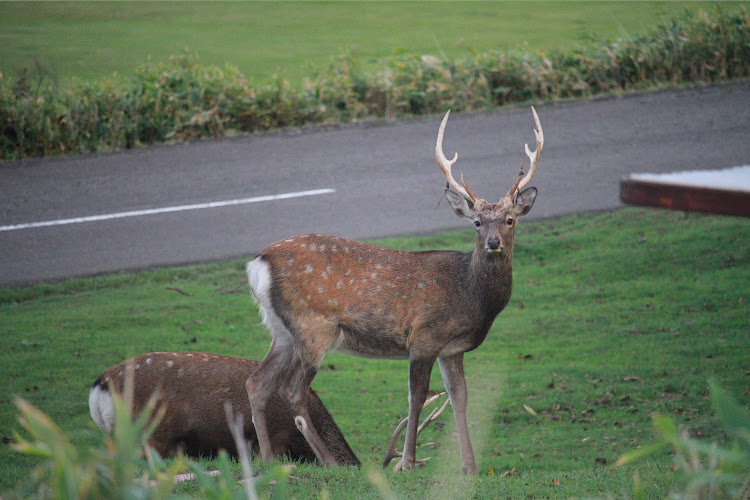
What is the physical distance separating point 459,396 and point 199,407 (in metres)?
1.76

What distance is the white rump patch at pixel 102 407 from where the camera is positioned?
6707 millimetres

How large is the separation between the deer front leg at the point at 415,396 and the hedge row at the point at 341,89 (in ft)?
27.3

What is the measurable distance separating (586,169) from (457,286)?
6.63 metres

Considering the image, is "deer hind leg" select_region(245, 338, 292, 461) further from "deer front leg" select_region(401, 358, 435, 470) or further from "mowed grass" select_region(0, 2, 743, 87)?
"mowed grass" select_region(0, 2, 743, 87)

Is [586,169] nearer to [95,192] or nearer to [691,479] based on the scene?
[95,192]

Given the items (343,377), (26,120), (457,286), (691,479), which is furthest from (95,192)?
(691,479)

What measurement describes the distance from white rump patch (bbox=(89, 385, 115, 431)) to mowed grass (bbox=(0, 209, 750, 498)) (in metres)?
0.15

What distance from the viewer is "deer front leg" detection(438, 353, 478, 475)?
6.69 meters

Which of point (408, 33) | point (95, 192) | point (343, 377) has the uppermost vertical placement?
point (408, 33)

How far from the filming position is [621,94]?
51.4 feet

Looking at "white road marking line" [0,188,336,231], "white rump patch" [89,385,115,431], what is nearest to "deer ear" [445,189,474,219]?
"white rump patch" [89,385,115,431]

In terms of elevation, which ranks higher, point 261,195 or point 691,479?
point 691,479

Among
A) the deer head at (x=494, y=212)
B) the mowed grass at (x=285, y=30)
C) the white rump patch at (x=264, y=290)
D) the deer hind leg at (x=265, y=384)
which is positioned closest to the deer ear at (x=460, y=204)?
the deer head at (x=494, y=212)

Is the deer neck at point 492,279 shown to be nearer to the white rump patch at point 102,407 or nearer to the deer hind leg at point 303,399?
the deer hind leg at point 303,399
